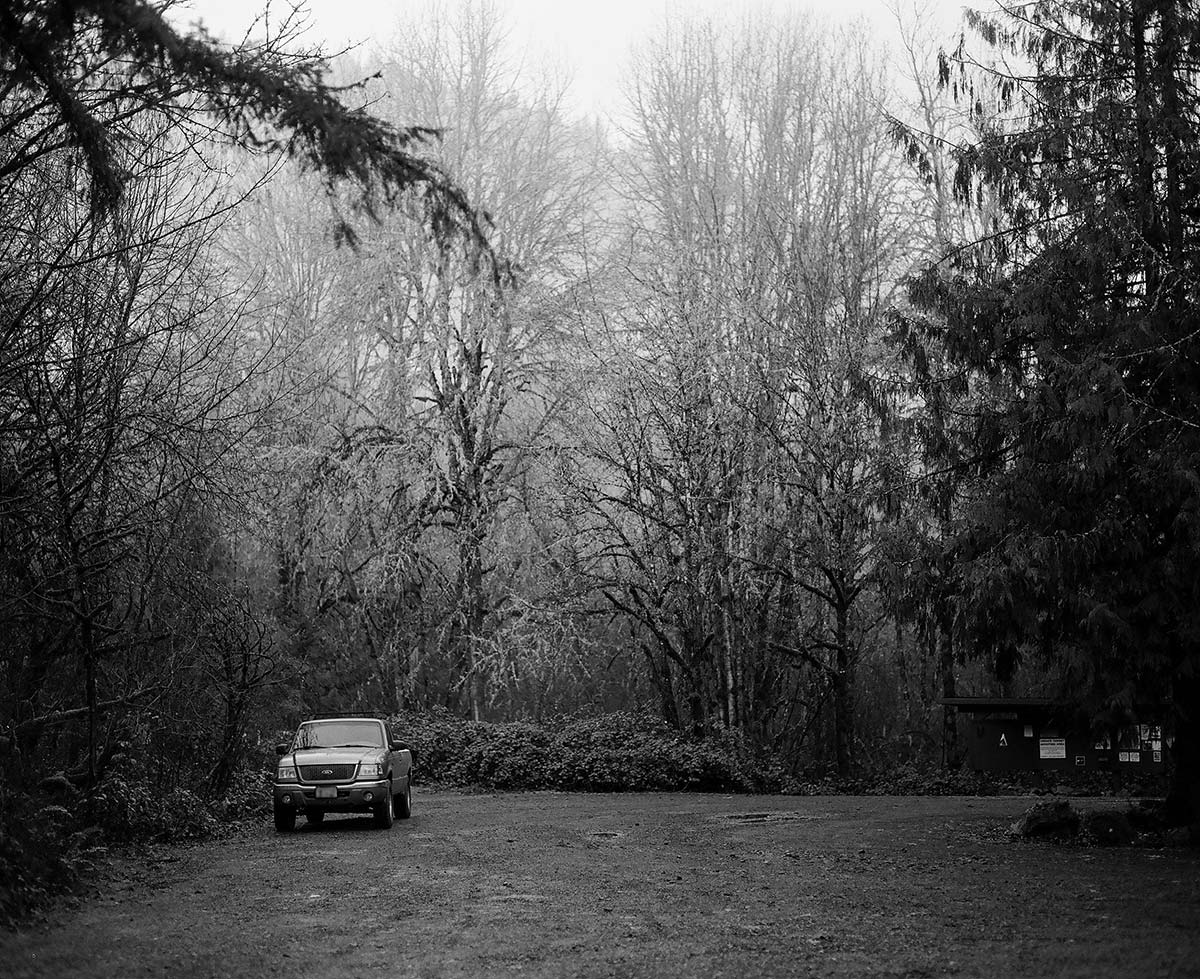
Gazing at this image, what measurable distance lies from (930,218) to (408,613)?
1558 cm

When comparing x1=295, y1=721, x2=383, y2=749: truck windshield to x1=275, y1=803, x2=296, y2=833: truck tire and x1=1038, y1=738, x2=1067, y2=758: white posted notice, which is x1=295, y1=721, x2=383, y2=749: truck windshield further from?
x1=1038, y1=738, x2=1067, y2=758: white posted notice

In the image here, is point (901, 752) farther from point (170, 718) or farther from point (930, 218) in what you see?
point (170, 718)

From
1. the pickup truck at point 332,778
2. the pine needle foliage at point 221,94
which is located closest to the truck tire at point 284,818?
the pickup truck at point 332,778

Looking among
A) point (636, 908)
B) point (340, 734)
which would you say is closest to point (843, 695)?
point (340, 734)

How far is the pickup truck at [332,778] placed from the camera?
20234 mm

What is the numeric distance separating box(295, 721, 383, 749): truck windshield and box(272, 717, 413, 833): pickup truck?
2 cm

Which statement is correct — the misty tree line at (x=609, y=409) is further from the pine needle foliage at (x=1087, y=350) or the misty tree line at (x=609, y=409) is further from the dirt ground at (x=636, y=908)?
the dirt ground at (x=636, y=908)

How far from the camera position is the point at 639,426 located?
30891mm

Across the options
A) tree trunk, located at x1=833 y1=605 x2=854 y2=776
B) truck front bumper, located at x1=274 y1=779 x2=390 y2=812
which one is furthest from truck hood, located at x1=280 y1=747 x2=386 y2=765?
tree trunk, located at x1=833 y1=605 x2=854 y2=776

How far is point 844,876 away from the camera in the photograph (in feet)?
46.3

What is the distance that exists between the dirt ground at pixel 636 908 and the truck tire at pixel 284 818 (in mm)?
606

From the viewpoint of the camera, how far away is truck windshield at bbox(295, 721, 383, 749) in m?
21.1

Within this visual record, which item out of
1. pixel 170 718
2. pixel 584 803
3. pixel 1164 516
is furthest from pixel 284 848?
pixel 1164 516

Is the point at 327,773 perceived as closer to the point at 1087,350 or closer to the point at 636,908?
the point at 636,908
